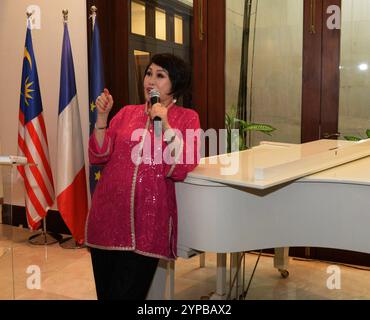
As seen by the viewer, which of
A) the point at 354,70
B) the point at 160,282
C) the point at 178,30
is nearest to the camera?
the point at 160,282

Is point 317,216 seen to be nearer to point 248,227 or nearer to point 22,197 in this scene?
point 248,227

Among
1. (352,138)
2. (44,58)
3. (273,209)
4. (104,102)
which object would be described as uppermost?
(44,58)

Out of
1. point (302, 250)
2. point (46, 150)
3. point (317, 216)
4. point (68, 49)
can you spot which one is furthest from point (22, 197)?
point (317, 216)

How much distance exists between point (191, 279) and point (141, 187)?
156 cm

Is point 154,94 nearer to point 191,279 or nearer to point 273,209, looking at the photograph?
point 273,209

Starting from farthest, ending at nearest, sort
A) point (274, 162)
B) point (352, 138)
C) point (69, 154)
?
point (69, 154) → point (352, 138) → point (274, 162)

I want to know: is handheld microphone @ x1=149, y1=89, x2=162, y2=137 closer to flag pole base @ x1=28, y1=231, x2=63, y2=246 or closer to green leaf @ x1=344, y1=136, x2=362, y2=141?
green leaf @ x1=344, y1=136, x2=362, y2=141

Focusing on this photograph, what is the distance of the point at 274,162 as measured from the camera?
2.14 metres

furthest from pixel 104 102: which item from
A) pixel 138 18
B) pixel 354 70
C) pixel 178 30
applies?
pixel 138 18

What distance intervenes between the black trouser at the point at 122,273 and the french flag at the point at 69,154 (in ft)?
5.93

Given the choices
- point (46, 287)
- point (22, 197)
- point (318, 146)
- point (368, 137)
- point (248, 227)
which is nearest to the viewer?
point (248, 227)

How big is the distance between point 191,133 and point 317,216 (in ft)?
2.04

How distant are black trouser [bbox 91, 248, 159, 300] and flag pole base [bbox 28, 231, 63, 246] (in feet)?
7.23

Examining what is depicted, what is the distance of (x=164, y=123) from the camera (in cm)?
186
